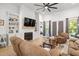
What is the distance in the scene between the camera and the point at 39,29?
2.72m

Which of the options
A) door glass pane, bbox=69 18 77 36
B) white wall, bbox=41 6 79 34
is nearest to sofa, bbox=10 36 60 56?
door glass pane, bbox=69 18 77 36

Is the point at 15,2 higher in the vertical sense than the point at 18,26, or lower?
higher

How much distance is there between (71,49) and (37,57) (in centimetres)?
66

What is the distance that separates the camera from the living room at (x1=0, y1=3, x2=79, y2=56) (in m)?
2.56

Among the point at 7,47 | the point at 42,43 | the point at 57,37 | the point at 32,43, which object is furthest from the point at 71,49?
the point at 7,47

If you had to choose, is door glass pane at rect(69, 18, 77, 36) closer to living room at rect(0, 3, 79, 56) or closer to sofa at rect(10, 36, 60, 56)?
living room at rect(0, 3, 79, 56)

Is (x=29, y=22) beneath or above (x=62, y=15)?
beneath

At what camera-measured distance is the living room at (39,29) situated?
101 inches

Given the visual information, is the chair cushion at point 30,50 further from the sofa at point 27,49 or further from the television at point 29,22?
the television at point 29,22

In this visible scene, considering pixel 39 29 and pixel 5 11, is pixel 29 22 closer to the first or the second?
pixel 39 29

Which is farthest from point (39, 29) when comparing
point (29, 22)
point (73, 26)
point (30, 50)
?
point (73, 26)

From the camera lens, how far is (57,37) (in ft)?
8.83

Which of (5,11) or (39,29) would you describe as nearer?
(5,11)

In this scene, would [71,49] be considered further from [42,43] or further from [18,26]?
[18,26]
